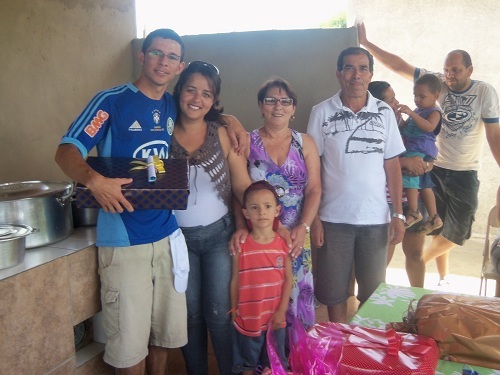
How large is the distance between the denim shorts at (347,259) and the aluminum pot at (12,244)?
1407mm

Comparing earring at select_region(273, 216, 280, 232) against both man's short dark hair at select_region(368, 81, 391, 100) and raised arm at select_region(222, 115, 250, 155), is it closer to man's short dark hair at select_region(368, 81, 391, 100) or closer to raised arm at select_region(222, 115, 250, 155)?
raised arm at select_region(222, 115, 250, 155)

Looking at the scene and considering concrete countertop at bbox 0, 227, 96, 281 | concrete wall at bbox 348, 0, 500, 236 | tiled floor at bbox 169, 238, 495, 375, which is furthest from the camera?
concrete wall at bbox 348, 0, 500, 236

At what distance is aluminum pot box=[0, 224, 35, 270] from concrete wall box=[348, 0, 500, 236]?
198 inches

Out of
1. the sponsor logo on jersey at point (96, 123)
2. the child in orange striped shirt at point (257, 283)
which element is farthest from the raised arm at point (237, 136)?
the sponsor logo on jersey at point (96, 123)

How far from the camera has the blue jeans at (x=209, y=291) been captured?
1.87 metres

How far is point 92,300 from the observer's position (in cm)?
188

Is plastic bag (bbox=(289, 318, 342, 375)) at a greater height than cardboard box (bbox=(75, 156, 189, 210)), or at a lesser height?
lesser

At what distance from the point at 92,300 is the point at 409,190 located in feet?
6.31

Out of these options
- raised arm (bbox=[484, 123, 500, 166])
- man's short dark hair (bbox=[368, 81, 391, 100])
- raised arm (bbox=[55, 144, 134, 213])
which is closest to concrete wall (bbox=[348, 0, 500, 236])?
raised arm (bbox=[484, 123, 500, 166])

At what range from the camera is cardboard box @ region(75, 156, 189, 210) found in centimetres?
151

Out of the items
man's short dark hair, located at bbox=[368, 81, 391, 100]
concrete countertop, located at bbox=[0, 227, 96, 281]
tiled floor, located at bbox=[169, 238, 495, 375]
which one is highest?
man's short dark hair, located at bbox=[368, 81, 391, 100]

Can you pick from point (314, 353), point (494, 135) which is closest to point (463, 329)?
point (314, 353)

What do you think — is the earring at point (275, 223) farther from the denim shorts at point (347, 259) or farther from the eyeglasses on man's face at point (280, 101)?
the eyeglasses on man's face at point (280, 101)

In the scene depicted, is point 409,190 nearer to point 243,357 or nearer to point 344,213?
point 344,213
